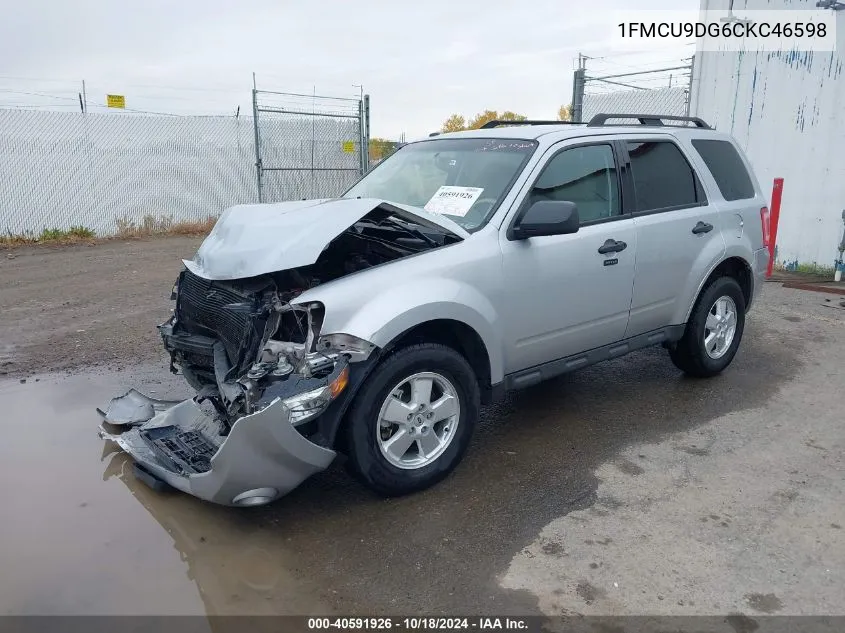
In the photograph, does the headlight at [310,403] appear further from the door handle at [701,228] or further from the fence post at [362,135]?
the fence post at [362,135]

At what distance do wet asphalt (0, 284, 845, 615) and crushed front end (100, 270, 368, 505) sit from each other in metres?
0.28

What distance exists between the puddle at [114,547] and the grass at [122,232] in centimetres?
992

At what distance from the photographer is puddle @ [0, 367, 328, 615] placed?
2.90 meters

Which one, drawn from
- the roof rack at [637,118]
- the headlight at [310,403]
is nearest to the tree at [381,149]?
the roof rack at [637,118]

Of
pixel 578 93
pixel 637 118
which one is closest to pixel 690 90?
pixel 578 93

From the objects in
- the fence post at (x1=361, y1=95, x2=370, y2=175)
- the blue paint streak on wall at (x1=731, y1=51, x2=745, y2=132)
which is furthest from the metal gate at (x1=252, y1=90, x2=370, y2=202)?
the blue paint streak on wall at (x1=731, y1=51, x2=745, y2=132)

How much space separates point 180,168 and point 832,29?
12.3 metres

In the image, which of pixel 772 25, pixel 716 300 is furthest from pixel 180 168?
pixel 716 300

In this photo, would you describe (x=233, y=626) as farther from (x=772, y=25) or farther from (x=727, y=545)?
(x=772, y=25)

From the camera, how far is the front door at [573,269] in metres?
4.00

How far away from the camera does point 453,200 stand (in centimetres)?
424

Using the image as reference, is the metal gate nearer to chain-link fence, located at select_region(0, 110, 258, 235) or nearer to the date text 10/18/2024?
chain-link fence, located at select_region(0, 110, 258, 235)

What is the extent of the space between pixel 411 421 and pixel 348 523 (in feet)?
1.99

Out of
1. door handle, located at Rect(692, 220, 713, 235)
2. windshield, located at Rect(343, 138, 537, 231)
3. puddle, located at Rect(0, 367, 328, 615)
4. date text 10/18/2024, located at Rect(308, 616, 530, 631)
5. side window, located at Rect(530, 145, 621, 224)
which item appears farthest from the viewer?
door handle, located at Rect(692, 220, 713, 235)
